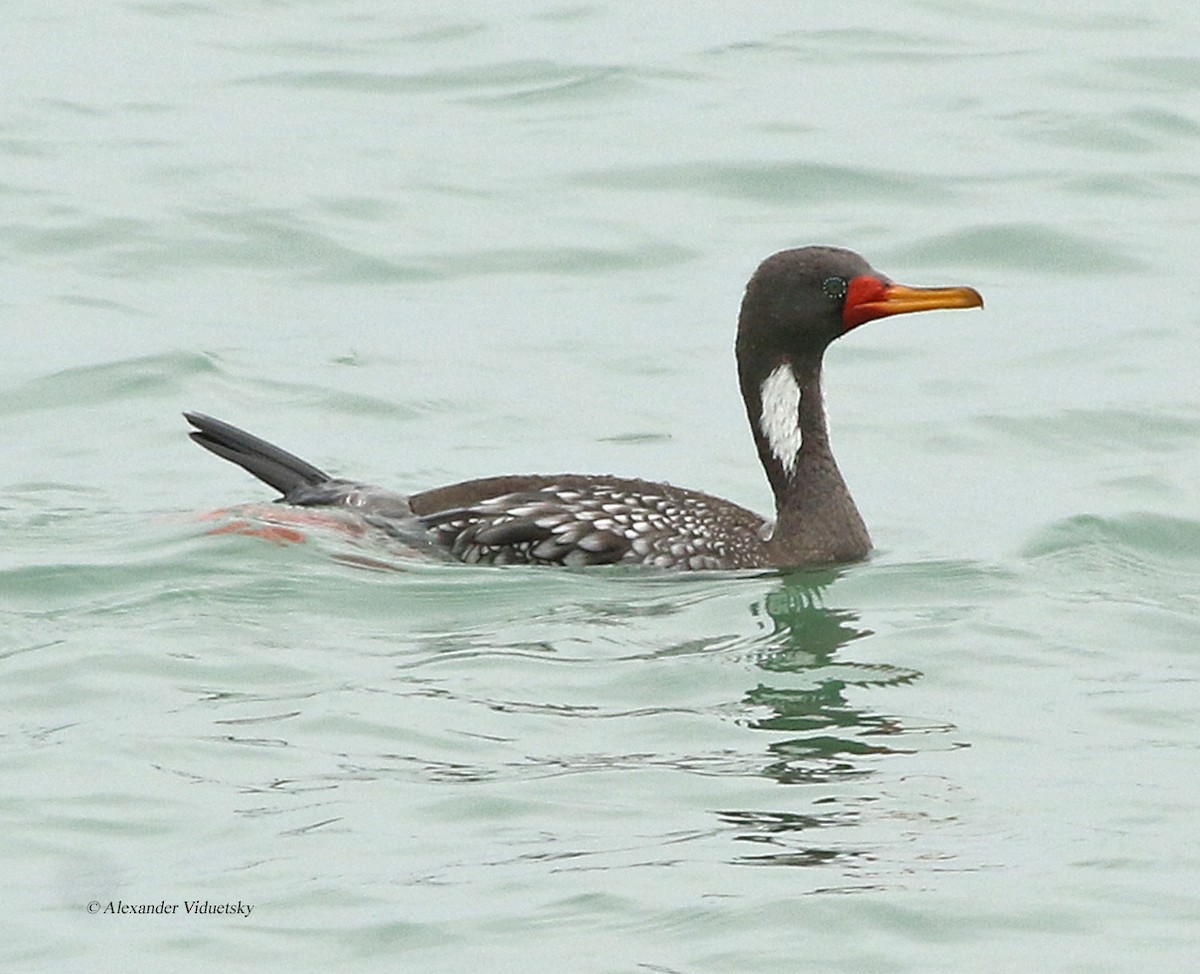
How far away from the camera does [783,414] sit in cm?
1166

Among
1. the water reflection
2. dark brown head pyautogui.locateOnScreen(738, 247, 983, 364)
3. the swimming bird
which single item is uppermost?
dark brown head pyautogui.locateOnScreen(738, 247, 983, 364)

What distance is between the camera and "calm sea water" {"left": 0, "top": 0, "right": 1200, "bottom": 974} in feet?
25.9

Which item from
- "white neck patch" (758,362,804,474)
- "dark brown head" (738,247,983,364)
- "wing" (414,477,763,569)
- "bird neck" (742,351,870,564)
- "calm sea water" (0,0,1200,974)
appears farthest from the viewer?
"white neck patch" (758,362,804,474)

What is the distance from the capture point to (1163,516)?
1229 centimetres

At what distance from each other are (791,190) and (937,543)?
5.76 metres

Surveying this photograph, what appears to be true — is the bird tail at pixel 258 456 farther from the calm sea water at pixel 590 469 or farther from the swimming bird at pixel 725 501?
the calm sea water at pixel 590 469

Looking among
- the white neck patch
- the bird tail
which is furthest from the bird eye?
the bird tail

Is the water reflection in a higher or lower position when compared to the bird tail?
lower

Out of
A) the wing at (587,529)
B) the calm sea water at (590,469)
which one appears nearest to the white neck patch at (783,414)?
the wing at (587,529)

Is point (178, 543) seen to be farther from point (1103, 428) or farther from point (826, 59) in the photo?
point (826, 59)

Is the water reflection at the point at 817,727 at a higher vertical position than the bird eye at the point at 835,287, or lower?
lower

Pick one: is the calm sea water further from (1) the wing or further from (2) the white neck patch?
(2) the white neck patch

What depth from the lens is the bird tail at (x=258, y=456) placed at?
1166 centimetres

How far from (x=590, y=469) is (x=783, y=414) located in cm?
179
